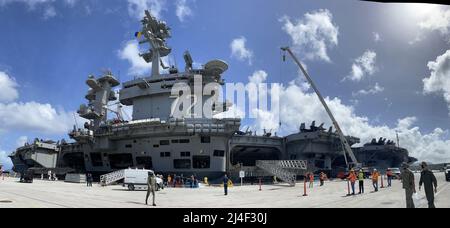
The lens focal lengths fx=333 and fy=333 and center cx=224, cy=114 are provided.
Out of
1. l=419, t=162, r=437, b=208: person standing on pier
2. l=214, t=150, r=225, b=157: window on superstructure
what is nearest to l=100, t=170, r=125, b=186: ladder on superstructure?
l=214, t=150, r=225, b=157: window on superstructure

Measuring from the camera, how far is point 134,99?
57.9m

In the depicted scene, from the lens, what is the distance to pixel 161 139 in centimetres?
4791

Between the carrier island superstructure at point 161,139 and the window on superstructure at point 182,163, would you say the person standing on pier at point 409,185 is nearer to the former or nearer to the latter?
the carrier island superstructure at point 161,139

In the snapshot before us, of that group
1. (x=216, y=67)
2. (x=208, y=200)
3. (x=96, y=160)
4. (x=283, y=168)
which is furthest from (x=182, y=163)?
(x=208, y=200)

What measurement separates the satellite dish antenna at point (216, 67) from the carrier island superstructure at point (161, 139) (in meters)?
0.14

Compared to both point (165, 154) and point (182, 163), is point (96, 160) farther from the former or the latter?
point (182, 163)

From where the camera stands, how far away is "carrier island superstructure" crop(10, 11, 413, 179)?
153ft

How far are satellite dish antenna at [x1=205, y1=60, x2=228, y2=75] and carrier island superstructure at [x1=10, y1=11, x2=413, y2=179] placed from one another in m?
0.14

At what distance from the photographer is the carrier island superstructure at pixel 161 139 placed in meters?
46.8

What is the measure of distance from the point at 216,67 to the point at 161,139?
14.4 meters

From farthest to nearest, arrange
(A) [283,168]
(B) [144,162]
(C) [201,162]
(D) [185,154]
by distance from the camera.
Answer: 1. (B) [144,162]
2. (C) [201,162]
3. (D) [185,154]
4. (A) [283,168]

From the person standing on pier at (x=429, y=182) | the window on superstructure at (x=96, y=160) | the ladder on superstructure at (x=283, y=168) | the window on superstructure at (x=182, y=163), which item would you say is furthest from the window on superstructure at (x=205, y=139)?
the person standing on pier at (x=429, y=182)
